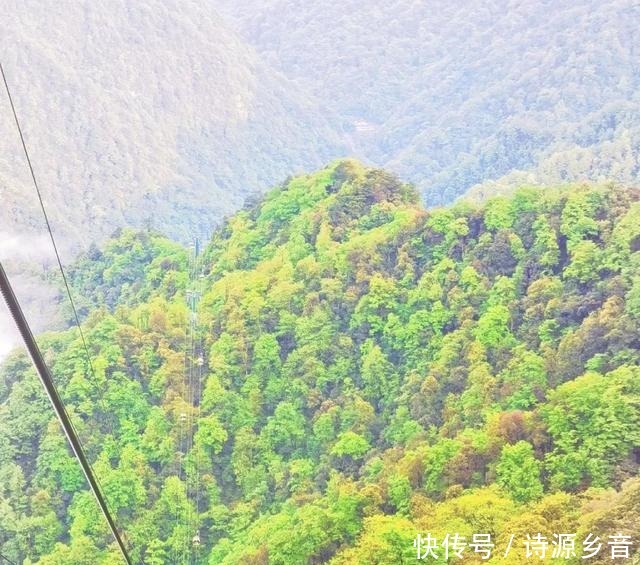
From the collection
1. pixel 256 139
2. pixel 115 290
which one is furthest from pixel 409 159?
pixel 115 290

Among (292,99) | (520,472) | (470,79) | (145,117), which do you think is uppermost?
(470,79)

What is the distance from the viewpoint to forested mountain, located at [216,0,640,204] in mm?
20766

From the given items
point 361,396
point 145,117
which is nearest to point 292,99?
point 145,117

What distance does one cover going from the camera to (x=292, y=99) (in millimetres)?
29703

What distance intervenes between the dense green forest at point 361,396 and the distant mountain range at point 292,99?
11.8ft

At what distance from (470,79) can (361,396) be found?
819 inches

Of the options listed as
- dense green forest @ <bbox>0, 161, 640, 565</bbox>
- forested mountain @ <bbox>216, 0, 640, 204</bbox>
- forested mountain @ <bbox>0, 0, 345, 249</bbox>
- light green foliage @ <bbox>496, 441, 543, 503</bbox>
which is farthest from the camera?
forested mountain @ <bbox>216, 0, 640, 204</bbox>

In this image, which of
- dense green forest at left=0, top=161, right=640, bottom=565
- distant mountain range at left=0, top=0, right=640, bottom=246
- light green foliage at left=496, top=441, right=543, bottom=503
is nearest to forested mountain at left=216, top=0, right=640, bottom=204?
distant mountain range at left=0, top=0, right=640, bottom=246

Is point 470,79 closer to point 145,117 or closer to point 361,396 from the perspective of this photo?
point 145,117

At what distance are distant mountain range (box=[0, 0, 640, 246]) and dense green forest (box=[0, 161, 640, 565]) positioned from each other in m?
3.60

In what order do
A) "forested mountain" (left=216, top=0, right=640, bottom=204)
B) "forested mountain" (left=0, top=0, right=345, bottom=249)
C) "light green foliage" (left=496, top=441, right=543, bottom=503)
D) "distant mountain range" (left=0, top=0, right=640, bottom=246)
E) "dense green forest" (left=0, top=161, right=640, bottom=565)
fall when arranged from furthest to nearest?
"forested mountain" (left=216, top=0, right=640, bottom=204) → "distant mountain range" (left=0, top=0, right=640, bottom=246) → "forested mountain" (left=0, top=0, right=345, bottom=249) → "dense green forest" (left=0, top=161, right=640, bottom=565) → "light green foliage" (left=496, top=441, right=543, bottom=503)

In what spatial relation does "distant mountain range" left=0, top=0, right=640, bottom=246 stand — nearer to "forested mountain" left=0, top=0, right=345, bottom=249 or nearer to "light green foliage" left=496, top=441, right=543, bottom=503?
"forested mountain" left=0, top=0, right=345, bottom=249

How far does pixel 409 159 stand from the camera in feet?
84.6

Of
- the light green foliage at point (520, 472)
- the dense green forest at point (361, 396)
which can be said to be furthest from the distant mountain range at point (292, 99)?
the light green foliage at point (520, 472)
